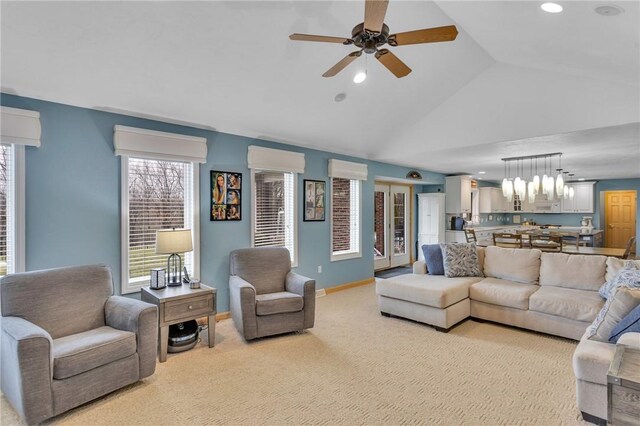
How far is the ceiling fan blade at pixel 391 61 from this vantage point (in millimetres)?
2438

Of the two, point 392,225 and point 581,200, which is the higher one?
point 581,200

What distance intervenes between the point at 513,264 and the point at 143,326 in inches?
165

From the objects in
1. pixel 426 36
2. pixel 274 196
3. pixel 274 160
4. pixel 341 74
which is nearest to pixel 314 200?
pixel 274 196

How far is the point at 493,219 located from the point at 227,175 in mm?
8942

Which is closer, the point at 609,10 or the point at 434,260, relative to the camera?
the point at 609,10

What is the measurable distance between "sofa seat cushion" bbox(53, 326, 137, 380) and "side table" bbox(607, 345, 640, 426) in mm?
3002

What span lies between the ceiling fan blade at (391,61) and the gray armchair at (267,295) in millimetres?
2337

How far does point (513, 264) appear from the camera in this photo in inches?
170

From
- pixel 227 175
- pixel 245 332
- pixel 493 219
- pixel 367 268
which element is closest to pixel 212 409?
pixel 245 332

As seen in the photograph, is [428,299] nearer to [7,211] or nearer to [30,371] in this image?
[30,371]

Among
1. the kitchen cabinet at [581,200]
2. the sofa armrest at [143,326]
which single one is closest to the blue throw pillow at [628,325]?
the sofa armrest at [143,326]

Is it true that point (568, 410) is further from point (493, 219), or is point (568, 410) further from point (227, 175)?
point (493, 219)

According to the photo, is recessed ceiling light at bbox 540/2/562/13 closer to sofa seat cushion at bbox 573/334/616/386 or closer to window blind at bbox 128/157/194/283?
sofa seat cushion at bbox 573/334/616/386

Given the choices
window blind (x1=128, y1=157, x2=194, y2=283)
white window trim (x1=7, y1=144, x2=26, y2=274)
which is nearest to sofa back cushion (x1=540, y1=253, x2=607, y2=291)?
window blind (x1=128, y1=157, x2=194, y2=283)
